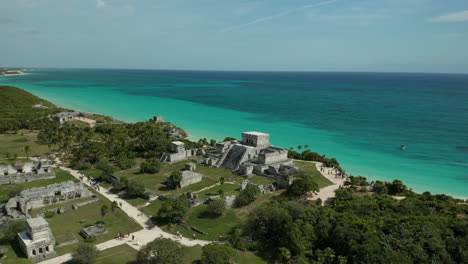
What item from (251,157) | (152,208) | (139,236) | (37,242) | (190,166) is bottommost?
(139,236)

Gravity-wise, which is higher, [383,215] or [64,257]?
[383,215]

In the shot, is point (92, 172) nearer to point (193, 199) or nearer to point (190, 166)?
point (190, 166)

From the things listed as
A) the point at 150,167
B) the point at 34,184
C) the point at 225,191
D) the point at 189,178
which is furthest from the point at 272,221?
the point at 34,184

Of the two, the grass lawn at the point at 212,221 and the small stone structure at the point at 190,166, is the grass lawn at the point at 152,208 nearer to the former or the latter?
the grass lawn at the point at 212,221

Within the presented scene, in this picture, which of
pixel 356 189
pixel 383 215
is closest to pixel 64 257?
pixel 383 215

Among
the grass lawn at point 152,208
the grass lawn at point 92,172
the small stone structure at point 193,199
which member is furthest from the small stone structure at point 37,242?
the grass lawn at point 92,172

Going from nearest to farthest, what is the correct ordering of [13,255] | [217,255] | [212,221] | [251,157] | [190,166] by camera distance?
[217,255], [13,255], [212,221], [190,166], [251,157]

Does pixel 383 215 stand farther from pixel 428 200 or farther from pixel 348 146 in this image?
pixel 348 146

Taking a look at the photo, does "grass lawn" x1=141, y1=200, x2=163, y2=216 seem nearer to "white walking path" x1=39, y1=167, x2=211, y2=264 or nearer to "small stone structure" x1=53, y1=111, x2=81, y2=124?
"white walking path" x1=39, y1=167, x2=211, y2=264
